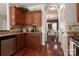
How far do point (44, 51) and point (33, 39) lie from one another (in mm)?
252

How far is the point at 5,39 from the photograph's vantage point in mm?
1667

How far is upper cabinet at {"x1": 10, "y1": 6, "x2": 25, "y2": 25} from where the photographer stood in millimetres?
1575

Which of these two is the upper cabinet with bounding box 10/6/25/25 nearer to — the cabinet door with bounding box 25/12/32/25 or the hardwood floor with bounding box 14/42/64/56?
the cabinet door with bounding box 25/12/32/25

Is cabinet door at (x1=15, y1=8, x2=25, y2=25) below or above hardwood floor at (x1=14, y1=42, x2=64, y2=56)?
above

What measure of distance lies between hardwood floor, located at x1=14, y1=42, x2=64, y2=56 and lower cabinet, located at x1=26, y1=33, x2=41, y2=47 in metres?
0.06

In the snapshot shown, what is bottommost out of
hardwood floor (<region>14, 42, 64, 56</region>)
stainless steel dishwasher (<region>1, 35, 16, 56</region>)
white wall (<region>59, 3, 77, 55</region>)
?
hardwood floor (<region>14, 42, 64, 56</region>)

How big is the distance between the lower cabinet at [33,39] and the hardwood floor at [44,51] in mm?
55

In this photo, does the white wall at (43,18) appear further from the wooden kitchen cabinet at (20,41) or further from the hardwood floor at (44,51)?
the wooden kitchen cabinet at (20,41)

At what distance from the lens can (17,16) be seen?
1639 mm

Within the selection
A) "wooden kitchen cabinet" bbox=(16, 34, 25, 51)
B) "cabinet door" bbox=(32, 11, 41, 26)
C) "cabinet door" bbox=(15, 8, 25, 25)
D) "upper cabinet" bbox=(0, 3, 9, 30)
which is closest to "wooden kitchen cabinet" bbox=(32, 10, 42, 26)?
"cabinet door" bbox=(32, 11, 41, 26)

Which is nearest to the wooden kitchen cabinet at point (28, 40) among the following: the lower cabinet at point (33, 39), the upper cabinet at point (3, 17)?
the lower cabinet at point (33, 39)

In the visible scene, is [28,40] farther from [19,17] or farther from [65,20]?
[65,20]

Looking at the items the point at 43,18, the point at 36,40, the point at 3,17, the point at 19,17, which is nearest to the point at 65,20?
the point at 43,18

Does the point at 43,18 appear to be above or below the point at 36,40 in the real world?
above
